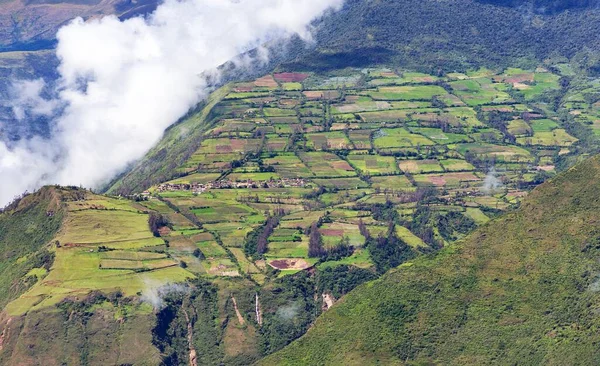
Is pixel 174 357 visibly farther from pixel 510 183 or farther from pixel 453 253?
pixel 510 183

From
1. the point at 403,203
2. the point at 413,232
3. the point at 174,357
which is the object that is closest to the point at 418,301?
the point at 174,357

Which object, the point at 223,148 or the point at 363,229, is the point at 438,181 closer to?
the point at 363,229

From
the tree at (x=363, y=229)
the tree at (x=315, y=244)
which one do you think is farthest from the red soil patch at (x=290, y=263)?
the tree at (x=363, y=229)

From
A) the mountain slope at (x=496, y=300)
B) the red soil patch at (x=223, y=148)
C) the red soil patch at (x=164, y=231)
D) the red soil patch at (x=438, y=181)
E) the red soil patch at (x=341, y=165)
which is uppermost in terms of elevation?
the mountain slope at (x=496, y=300)

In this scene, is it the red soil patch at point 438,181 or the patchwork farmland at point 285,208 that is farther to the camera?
the red soil patch at point 438,181

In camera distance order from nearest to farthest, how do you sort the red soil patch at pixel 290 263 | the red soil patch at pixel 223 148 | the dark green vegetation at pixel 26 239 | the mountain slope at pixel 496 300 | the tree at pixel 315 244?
the mountain slope at pixel 496 300
the dark green vegetation at pixel 26 239
the red soil patch at pixel 290 263
the tree at pixel 315 244
the red soil patch at pixel 223 148

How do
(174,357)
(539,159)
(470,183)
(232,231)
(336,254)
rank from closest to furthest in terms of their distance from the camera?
(174,357), (336,254), (232,231), (470,183), (539,159)

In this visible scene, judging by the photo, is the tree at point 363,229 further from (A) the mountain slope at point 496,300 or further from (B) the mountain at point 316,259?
(A) the mountain slope at point 496,300

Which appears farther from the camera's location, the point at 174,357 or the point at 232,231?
the point at 232,231
